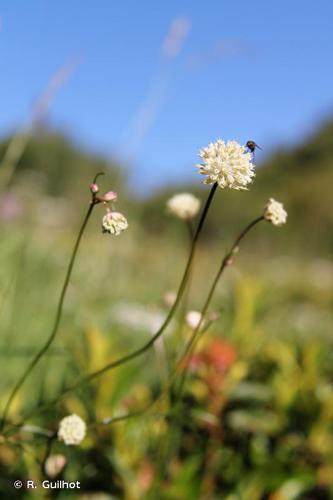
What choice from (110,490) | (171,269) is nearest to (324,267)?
(171,269)

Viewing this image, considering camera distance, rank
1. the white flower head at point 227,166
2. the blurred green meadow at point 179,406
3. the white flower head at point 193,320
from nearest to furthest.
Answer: the white flower head at point 227,166 < the white flower head at point 193,320 < the blurred green meadow at point 179,406

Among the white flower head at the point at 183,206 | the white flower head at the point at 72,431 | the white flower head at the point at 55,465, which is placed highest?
the white flower head at the point at 183,206

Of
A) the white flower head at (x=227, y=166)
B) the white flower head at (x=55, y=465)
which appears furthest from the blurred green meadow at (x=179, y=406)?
the white flower head at (x=227, y=166)

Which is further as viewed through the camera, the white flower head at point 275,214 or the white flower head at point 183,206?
the white flower head at point 183,206

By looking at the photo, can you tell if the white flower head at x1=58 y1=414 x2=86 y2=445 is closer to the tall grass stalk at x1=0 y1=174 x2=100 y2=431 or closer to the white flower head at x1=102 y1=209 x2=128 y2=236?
the tall grass stalk at x1=0 y1=174 x2=100 y2=431

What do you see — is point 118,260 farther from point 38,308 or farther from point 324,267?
point 324,267

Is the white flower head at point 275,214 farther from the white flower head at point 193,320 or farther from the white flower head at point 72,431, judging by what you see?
the white flower head at point 72,431

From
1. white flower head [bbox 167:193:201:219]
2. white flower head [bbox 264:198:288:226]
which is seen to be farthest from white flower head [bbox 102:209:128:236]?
→ white flower head [bbox 167:193:201:219]

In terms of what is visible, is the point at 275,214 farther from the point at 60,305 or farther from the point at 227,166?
the point at 60,305
